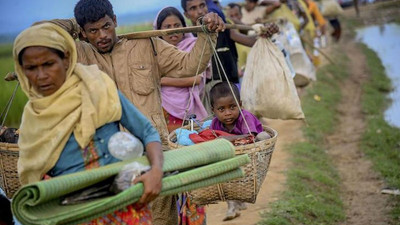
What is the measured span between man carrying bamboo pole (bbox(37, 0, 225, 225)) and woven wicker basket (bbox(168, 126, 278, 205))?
0.35 meters

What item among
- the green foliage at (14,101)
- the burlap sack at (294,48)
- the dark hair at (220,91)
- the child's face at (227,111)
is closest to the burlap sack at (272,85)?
the dark hair at (220,91)

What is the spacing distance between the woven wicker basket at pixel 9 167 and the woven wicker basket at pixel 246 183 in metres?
0.83

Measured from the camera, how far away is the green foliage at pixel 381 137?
7473 mm

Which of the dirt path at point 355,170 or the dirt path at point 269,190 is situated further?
Answer: the dirt path at point 355,170

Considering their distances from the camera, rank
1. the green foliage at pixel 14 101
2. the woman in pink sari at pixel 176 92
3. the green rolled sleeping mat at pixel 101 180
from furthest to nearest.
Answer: the green foliage at pixel 14 101, the woman in pink sari at pixel 176 92, the green rolled sleeping mat at pixel 101 180

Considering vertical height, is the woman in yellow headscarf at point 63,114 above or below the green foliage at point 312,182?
above

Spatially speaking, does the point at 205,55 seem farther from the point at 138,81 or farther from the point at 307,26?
the point at 307,26

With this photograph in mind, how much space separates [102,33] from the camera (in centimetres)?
366

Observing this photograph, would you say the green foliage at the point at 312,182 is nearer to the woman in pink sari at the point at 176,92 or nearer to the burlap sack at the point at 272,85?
the burlap sack at the point at 272,85

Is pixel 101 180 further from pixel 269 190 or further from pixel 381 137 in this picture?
pixel 381 137

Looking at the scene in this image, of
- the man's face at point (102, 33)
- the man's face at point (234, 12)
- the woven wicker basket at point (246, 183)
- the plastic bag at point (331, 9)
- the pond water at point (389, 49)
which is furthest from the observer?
the plastic bag at point (331, 9)

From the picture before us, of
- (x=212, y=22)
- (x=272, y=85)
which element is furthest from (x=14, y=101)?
(x=212, y=22)

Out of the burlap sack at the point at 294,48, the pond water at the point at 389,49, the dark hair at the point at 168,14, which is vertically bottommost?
the pond water at the point at 389,49

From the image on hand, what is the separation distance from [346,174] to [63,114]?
5.81 metres
